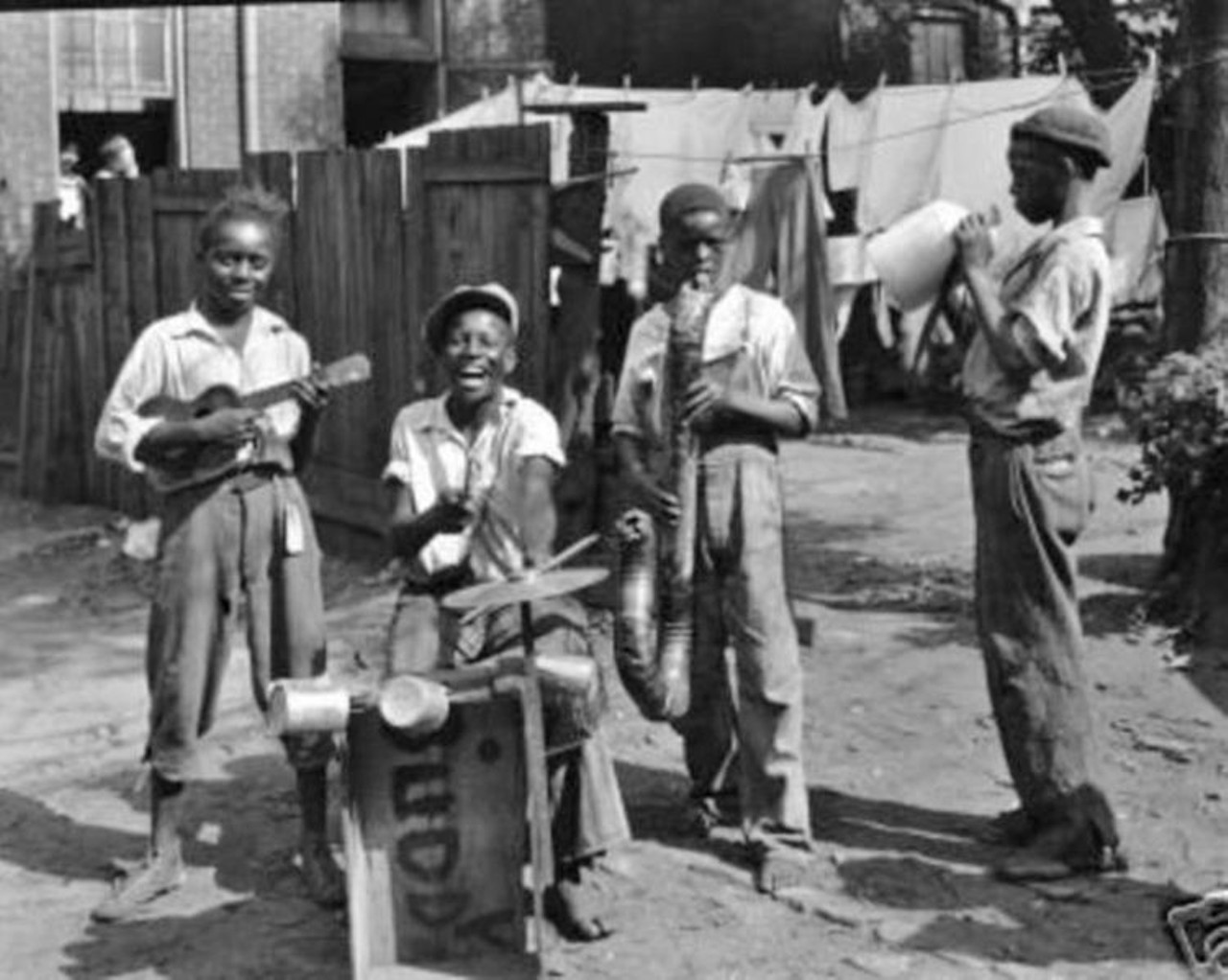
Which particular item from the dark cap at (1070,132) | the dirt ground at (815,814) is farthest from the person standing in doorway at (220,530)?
the dark cap at (1070,132)

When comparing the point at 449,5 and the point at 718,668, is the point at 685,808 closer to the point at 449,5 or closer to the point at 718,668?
the point at 718,668

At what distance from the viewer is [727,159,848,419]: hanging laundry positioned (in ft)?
41.4

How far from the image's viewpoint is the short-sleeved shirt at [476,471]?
4.61 m

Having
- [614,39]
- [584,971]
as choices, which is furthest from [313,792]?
[614,39]

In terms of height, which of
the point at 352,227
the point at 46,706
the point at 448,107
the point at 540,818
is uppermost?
the point at 448,107

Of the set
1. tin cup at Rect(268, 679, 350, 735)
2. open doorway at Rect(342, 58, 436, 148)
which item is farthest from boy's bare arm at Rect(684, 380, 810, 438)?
open doorway at Rect(342, 58, 436, 148)

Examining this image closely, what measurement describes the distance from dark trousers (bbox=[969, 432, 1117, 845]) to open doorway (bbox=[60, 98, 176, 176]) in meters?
13.6

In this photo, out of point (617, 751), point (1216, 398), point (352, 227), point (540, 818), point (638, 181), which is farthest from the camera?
point (638, 181)

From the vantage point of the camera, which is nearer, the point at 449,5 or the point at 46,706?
the point at 46,706

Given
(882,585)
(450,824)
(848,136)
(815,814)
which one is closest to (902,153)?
(848,136)

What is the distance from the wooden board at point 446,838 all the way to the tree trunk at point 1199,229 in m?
3.89

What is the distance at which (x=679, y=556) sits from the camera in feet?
16.5

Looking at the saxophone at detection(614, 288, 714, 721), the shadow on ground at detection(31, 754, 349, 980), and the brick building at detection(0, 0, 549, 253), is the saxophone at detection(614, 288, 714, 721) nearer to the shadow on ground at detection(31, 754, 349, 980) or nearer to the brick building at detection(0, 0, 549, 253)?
the shadow on ground at detection(31, 754, 349, 980)

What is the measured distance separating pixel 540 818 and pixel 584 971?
0.62 m
